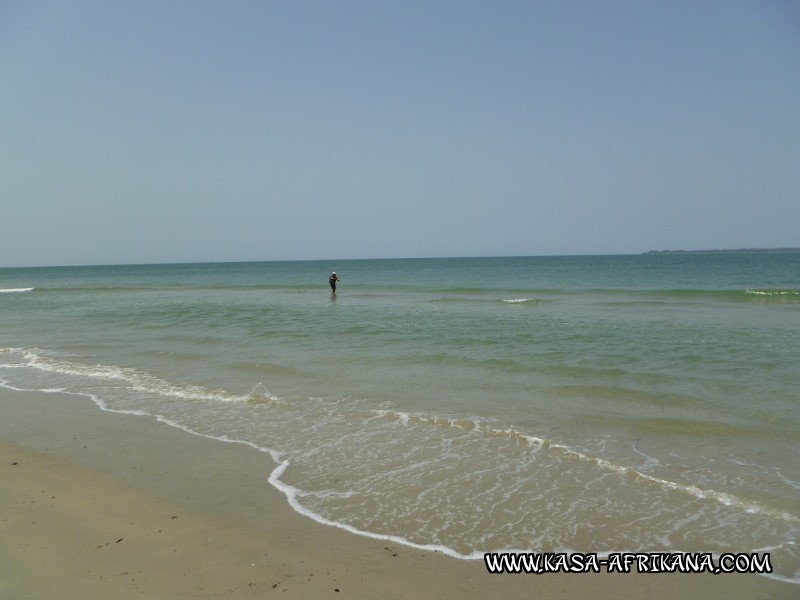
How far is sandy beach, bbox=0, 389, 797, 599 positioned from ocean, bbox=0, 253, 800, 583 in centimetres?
34

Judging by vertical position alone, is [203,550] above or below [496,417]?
below

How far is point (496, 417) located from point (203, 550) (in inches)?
182

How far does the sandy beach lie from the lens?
375 cm

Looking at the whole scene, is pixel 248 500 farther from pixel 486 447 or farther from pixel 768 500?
Result: pixel 768 500

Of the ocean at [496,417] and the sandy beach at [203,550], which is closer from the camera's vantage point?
the sandy beach at [203,550]

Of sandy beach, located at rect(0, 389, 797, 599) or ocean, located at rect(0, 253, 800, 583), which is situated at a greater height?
ocean, located at rect(0, 253, 800, 583)

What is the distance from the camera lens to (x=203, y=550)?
425 cm

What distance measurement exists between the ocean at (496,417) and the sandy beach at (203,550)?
34cm

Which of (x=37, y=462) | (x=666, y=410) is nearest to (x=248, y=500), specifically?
(x=37, y=462)

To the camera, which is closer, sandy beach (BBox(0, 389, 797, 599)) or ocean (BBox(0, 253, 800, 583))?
sandy beach (BBox(0, 389, 797, 599))

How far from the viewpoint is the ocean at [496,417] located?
15.7 feet

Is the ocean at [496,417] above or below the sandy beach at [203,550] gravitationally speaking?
above

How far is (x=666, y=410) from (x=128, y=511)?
24.0 feet

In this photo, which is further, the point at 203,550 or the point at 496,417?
the point at 496,417
